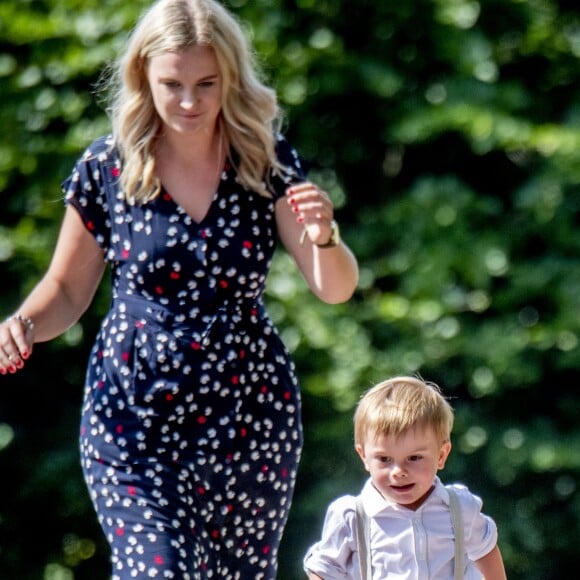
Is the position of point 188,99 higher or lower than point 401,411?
higher

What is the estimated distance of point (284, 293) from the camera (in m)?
Answer: 5.83

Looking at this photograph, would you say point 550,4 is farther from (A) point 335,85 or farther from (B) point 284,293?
(B) point 284,293

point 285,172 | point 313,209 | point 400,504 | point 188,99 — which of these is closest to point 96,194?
point 188,99

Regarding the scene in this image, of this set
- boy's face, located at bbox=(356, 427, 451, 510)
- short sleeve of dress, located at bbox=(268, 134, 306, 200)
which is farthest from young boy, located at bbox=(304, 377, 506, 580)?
short sleeve of dress, located at bbox=(268, 134, 306, 200)

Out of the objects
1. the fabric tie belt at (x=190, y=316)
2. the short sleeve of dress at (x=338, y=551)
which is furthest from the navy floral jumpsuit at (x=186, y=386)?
the short sleeve of dress at (x=338, y=551)

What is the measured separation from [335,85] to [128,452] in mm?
3066

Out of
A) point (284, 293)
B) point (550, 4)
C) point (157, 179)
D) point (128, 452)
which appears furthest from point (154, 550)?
point (550, 4)

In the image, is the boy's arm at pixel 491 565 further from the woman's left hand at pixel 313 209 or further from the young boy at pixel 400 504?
the woman's left hand at pixel 313 209

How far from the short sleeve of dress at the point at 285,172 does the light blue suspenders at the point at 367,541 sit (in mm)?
746

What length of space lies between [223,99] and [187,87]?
10cm

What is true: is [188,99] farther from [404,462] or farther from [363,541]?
[363,541]

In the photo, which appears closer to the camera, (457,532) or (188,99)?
(457,532)

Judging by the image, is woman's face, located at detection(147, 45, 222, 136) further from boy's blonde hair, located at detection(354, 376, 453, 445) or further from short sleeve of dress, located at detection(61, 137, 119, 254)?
boy's blonde hair, located at detection(354, 376, 453, 445)

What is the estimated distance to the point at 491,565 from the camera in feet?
10.4
